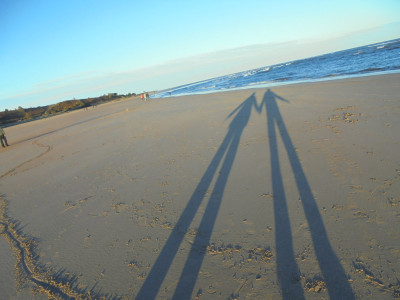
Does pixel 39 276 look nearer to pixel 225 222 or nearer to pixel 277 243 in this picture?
pixel 225 222

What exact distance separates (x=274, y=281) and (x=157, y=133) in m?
8.01

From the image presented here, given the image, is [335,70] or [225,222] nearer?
[225,222]

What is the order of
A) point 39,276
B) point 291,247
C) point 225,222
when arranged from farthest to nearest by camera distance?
point 225,222 → point 39,276 → point 291,247

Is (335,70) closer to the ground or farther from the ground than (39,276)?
farther from the ground

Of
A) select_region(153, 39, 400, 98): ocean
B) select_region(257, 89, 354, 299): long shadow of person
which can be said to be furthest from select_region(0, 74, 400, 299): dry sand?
select_region(153, 39, 400, 98): ocean

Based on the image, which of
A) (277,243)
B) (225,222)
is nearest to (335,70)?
(225,222)

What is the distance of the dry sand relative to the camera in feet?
7.28

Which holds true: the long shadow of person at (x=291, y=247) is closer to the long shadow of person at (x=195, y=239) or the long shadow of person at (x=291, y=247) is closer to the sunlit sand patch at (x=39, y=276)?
Answer: the long shadow of person at (x=195, y=239)

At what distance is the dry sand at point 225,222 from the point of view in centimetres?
222

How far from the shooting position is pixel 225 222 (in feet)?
10.2

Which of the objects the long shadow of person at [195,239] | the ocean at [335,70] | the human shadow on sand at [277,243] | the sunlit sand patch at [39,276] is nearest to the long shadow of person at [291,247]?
the human shadow on sand at [277,243]

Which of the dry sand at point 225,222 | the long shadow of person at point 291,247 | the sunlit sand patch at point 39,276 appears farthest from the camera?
the sunlit sand patch at point 39,276

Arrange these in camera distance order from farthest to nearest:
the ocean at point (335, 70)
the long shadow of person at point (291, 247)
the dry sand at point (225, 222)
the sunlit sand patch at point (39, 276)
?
1. the ocean at point (335, 70)
2. the sunlit sand patch at point (39, 276)
3. the dry sand at point (225, 222)
4. the long shadow of person at point (291, 247)

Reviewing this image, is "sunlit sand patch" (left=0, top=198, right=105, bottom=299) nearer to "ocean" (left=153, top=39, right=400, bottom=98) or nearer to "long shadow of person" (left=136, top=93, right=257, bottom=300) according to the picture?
"long shadow of person" (left=136, top=93, right=257, bottom=300)
